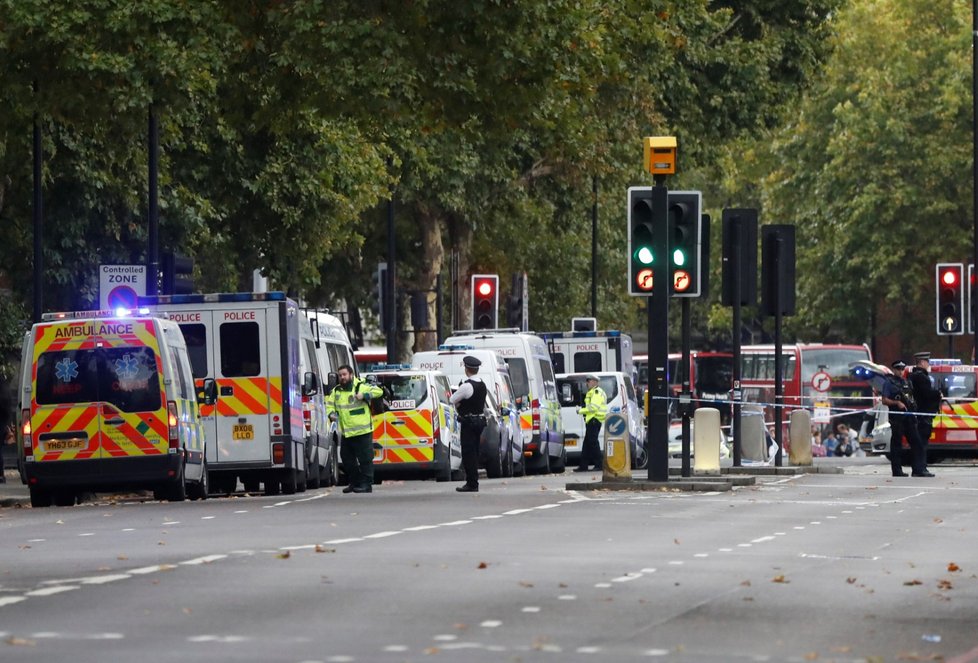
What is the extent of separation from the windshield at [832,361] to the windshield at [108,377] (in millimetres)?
42803

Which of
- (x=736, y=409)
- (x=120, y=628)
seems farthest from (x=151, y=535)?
(x=736, y=409)

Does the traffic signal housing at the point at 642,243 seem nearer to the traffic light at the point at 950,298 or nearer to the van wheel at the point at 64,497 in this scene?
the van wheel at the point at 64,497

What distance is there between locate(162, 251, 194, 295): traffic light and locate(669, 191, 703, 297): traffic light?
774 centimetres

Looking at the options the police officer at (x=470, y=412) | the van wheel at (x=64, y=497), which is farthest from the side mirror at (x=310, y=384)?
the van wheel at (x=64, y=497)

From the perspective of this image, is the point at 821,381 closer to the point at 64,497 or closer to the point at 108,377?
the point at 64,497

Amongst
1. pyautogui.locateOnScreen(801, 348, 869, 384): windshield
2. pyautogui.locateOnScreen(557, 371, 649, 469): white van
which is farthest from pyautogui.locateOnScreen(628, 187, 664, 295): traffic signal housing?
pyautogui.locateOnScreen(801, 348, 869, 384): windshield

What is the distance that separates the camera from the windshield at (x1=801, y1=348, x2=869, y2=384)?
67.8 metres

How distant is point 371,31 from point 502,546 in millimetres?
8274

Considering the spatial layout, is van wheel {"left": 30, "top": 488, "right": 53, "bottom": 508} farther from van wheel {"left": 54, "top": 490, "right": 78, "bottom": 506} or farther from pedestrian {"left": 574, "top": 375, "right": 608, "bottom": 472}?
pedestrian {"left": 574, "top": 375, "right": 608, "bottom": 472}

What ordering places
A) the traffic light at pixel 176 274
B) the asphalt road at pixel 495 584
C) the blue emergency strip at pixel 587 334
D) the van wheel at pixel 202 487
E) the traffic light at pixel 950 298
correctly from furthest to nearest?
the blue emergency strip at pixel 587 334 → the traffic light at pixel 950 298 → the traffic light at pixel 176 274 → the van wheel at pixel 202 487 → the asphalt road at pixel 495 584

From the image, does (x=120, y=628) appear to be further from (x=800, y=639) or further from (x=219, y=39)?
(x=219, y=39)

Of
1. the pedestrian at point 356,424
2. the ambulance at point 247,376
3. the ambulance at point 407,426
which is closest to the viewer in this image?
the pedestrian at point 356,424

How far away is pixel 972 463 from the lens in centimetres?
4434

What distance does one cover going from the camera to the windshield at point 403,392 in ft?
112
